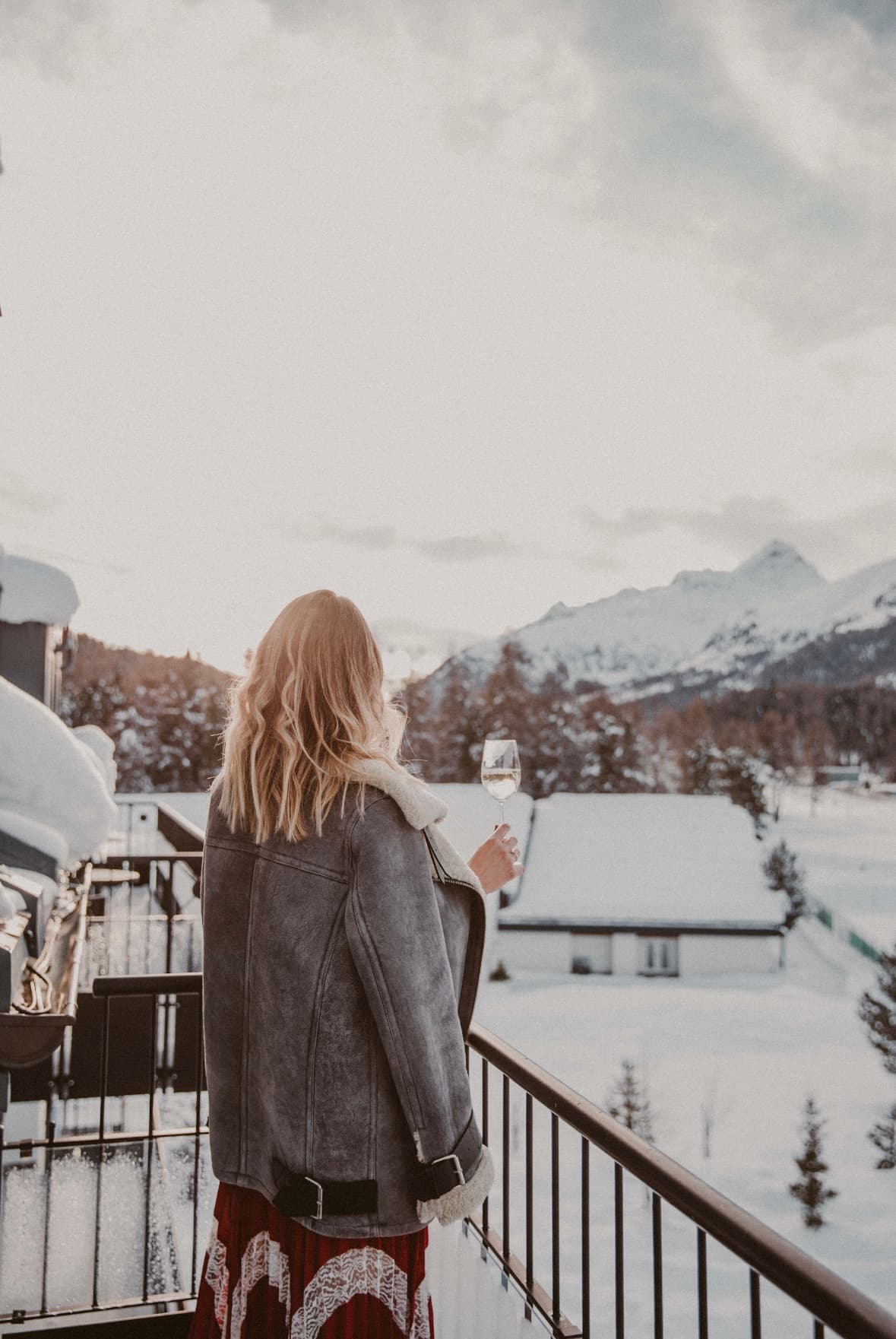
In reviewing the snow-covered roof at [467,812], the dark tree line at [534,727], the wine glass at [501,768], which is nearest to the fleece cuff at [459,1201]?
the wine glass at [501,768]

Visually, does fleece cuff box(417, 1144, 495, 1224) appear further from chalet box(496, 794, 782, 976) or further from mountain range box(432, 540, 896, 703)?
mountain range box(432, 540, 896, 703)

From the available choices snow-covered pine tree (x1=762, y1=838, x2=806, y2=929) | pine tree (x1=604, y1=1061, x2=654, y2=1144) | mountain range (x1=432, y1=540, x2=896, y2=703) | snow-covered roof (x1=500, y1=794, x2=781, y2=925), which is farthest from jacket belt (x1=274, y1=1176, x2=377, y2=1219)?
mountain range (x1=432, y1=540, x2=896, y2=703)

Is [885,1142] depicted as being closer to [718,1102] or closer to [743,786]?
[718,1102]

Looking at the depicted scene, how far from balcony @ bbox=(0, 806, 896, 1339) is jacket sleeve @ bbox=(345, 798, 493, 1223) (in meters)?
0.16

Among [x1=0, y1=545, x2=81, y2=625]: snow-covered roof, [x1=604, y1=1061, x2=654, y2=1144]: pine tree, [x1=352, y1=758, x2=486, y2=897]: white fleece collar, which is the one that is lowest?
[x1=604, y1=1061, x2=654, y2=1144]: pine tree

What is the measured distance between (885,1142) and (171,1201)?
18225mm

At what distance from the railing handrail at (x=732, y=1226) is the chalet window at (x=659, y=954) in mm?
23857

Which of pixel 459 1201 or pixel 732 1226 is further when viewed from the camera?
pixel 459 1201

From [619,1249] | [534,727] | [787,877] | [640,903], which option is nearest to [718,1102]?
[640,903]

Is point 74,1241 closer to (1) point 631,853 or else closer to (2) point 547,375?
(2) point 547,375

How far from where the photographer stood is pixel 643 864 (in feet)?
90.6

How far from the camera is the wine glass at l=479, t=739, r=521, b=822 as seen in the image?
1.97 m

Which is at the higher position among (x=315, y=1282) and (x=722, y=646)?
(x=722, y=646)

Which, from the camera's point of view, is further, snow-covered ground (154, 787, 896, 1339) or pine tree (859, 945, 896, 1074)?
pine tree (859, 945, 896, 1074)
